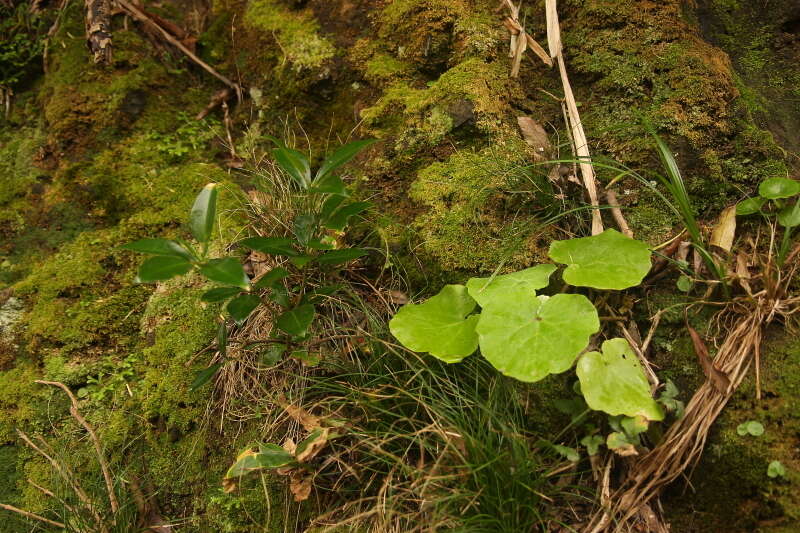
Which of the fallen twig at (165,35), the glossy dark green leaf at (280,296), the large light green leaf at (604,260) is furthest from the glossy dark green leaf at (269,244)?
the fallen twig at (165,35)

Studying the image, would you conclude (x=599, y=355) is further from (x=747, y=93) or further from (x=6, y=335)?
(x=6, y=335)

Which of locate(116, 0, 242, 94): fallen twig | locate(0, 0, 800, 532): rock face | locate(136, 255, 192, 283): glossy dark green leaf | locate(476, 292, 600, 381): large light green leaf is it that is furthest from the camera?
locate(116, 0, 242, 94): fallen twig

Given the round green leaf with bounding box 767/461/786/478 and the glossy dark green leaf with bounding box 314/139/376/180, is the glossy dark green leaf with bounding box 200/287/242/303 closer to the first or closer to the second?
the glossy dark green leaf with bounding box 314/139/376/180

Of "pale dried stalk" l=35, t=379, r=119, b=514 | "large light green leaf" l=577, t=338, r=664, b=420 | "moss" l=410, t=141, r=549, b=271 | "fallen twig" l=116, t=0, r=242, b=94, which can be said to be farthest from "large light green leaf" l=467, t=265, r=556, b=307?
"fallen twig" l=116, t=0, r=242, b=94

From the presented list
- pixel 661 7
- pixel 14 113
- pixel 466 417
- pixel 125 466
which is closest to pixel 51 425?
pixel 125 466

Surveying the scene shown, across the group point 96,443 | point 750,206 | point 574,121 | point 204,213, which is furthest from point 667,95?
point 96,443

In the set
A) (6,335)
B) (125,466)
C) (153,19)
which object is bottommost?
(125,466)
